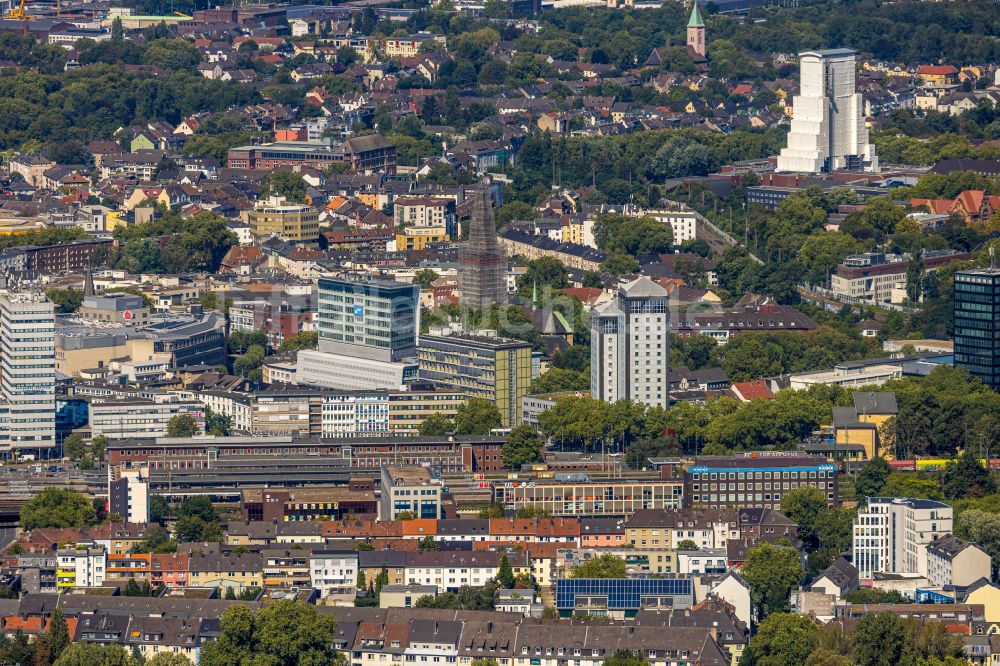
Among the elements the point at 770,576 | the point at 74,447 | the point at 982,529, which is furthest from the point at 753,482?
the point at 74,447

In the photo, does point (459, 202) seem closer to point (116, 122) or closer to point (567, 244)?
point (567, 244)

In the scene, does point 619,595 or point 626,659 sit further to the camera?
point 619,595

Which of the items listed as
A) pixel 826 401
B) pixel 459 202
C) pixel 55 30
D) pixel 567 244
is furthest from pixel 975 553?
pixel 55 30

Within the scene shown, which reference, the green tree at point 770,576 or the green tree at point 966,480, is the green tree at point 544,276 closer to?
the green tree at point 966,480

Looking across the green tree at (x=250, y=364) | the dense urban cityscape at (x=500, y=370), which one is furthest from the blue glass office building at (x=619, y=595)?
the green tree at (x=250, y=364)

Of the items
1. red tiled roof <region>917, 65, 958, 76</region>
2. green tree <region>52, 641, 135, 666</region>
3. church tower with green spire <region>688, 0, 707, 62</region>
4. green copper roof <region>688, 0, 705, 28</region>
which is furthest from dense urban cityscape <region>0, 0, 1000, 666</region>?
green copper roof <region>688, 0, 705, 28</region>

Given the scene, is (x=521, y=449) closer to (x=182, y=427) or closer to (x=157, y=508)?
(x=182, y=427)
